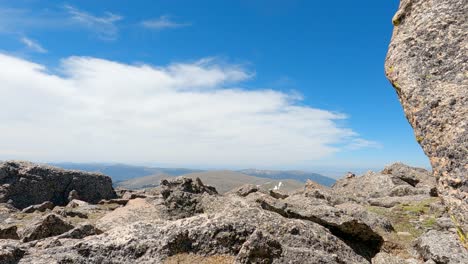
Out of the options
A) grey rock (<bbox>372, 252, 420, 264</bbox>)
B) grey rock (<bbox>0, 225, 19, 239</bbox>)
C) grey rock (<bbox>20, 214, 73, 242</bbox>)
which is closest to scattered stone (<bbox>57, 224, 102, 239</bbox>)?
grey rock (<bbox>20, 214, 73, 242</bbox>)

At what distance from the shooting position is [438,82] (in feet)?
35.5

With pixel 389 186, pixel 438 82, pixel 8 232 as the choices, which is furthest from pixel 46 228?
pixel 389 186

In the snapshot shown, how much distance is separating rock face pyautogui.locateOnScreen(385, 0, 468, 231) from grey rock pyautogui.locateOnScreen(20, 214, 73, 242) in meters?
21.5

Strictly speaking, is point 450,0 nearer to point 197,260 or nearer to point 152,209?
point 197,260

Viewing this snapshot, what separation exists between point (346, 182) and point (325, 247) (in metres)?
62.3

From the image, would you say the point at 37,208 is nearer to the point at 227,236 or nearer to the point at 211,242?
the point at 211,242

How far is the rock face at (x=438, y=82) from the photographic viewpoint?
9.27m

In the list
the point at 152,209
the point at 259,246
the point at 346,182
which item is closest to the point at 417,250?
the point at 259,246

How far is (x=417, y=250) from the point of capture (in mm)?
21484

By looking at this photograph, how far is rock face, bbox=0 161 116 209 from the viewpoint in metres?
62.5

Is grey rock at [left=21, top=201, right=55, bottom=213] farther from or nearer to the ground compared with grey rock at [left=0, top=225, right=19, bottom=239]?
nearer to the ground

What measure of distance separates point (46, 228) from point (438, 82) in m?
23.1

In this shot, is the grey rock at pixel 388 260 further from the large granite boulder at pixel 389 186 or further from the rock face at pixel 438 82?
the large granite boulder at pixel 389 186

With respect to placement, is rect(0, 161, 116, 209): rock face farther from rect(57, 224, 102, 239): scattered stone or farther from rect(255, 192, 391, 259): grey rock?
rect(255, 192, 391, 259): grey rock
